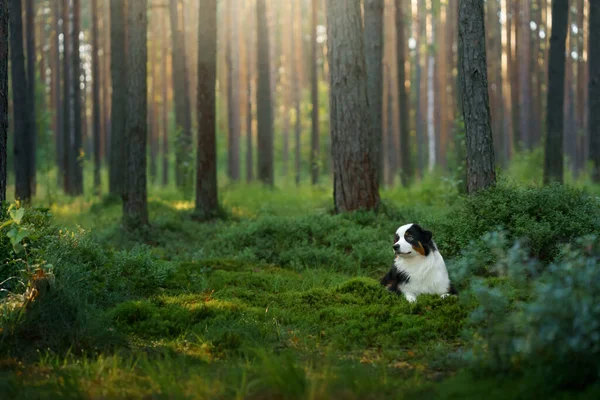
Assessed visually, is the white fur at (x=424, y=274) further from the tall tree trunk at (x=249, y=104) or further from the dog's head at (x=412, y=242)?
the tall tree trunk at (x=249, y=104)

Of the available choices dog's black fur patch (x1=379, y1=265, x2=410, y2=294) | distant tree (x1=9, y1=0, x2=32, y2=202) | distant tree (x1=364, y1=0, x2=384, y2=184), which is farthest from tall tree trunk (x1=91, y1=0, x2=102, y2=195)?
dog's black fur patch (x1=379, y1=265, x2=410, y2=294)

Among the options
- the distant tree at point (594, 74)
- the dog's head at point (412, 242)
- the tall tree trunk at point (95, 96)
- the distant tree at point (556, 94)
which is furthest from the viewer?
the tall tree trunk at point (95, 96)

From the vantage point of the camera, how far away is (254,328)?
6.17m

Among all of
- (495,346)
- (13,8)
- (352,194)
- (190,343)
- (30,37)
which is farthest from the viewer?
(30,37)

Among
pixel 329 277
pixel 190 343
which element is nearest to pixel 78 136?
pixel 329 277

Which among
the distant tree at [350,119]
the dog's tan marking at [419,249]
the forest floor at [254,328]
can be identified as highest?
the distant tree at [350,119]

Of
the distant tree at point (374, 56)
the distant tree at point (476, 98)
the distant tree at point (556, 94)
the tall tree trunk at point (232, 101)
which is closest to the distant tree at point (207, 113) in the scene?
the distant tree at point (374, 56)

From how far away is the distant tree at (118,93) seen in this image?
18516mm

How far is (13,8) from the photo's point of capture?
17.9m

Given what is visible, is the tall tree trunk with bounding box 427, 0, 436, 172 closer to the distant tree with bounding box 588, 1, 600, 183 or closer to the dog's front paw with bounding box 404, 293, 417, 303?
the distant tree with bounding box 588, 1, 600, 183

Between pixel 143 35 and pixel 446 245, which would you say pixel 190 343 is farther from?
pixel 143 35

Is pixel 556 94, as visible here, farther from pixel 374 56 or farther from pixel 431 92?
pixel 431 92

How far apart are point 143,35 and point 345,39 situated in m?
3.93

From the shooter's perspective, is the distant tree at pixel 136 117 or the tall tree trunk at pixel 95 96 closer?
the distant tree at pixel 136 117
